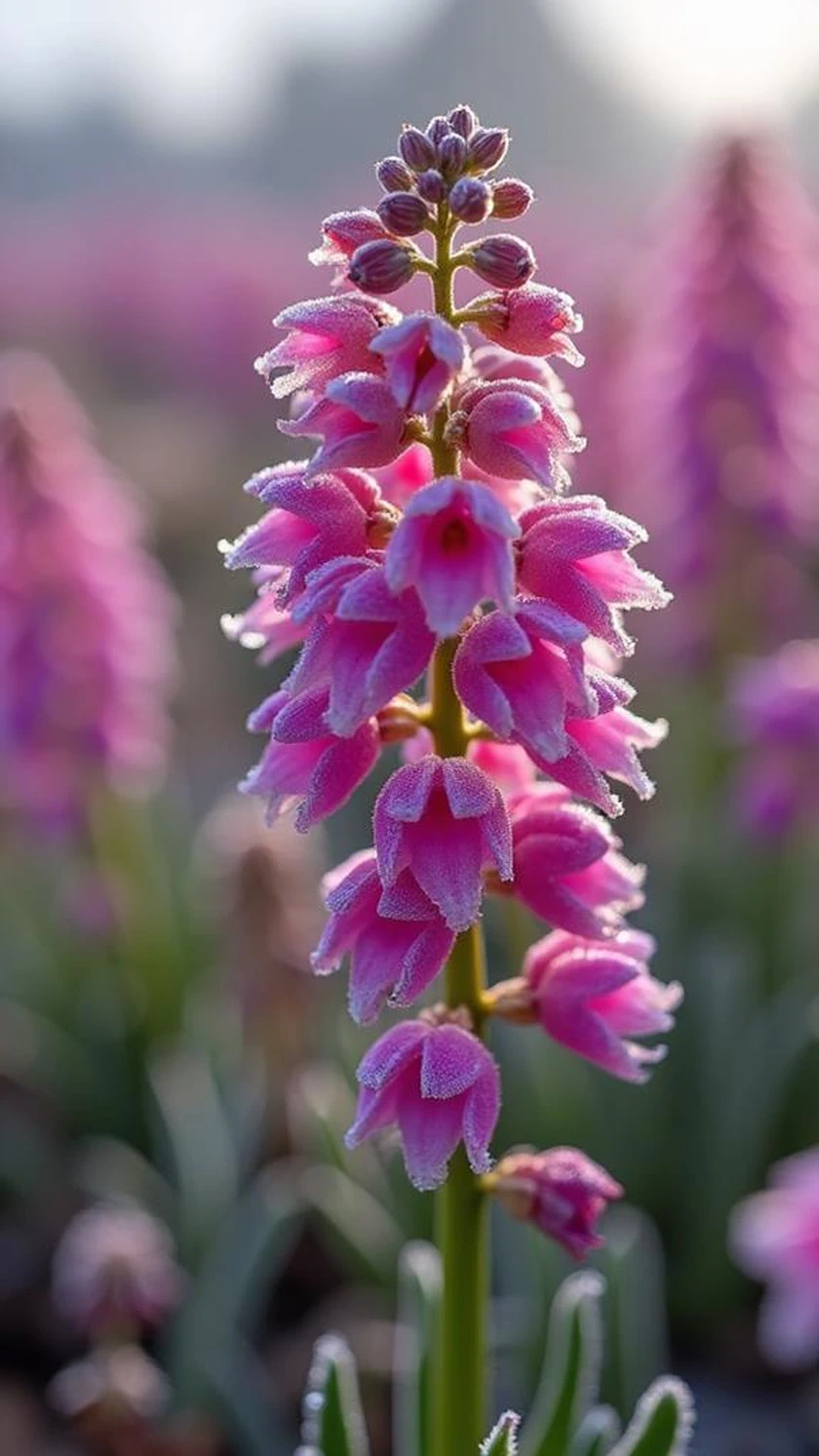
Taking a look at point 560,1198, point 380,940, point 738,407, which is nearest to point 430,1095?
point 380,940

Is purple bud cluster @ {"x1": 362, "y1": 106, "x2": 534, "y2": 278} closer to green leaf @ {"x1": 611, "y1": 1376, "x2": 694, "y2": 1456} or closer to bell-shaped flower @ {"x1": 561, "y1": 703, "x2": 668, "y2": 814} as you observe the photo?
bell-shaped flower @ {"x1": 561, "y1": 703, "x2": 668, "y2": 814}

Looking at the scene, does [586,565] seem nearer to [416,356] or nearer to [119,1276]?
[416,356]

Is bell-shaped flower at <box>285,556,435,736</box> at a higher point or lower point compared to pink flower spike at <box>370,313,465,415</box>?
lower

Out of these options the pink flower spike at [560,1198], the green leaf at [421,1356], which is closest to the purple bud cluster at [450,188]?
the pink flower spike at [560,1198]

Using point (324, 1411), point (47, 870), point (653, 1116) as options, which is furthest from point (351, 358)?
point (47, 870)

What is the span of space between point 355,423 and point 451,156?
0.71 feet

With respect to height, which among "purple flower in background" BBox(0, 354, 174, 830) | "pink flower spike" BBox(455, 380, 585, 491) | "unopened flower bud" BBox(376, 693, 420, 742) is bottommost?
"unopened flower bud" BBox(376, 693, 420, 742)

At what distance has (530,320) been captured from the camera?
51.9 inches

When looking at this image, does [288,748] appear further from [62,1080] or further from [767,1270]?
[62,1080]

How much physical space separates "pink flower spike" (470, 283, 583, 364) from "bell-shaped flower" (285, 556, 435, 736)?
0.22 meters

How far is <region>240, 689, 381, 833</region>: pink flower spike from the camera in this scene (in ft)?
4.34

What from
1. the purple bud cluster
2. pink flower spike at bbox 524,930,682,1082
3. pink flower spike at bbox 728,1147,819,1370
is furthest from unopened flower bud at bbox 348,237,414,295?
pink flower spike at bbox 728,1147,819,1370

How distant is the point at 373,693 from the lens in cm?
124

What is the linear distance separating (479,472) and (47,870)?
3.43m
